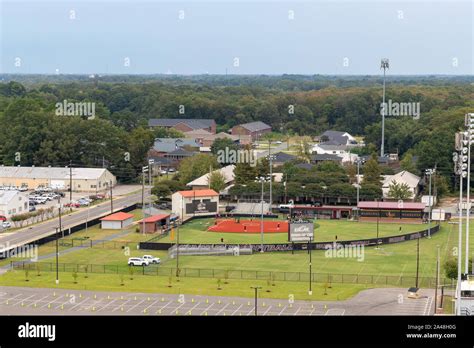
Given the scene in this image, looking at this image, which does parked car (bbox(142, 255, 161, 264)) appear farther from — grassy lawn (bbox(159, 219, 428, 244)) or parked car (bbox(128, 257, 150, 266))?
grassy lawn (bbox(159, 219, 428, 244))

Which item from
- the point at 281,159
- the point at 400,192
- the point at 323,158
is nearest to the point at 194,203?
the point at 400,192

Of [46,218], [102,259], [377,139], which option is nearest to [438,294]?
[102,259]

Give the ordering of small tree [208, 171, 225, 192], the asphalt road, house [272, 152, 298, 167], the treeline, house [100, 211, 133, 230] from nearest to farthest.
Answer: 1. the asphalt road
2. house [100, 211, 133, 230]
3. small tree [208, 171, 225, 192]
4. the treeline
5. house [272, 152, 298, 167]

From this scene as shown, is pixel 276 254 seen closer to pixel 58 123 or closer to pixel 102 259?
pixel 102 259

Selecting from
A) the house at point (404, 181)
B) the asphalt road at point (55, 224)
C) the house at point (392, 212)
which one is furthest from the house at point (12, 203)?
the house at point (404, 181)

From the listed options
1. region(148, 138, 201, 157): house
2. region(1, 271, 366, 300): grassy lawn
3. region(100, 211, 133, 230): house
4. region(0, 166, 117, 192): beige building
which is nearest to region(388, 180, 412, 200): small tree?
region(100, 211, 133, 230): house

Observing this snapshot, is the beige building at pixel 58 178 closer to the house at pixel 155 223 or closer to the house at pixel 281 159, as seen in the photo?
the house at pixel 155 223
